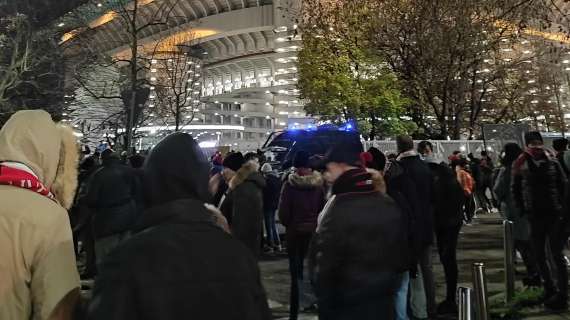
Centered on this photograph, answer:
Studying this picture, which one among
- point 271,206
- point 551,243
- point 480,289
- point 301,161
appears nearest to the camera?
point 480,289

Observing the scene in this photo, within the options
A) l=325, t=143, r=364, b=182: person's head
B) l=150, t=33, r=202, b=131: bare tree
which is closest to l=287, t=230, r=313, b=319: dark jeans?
l=325, t=143, r=364, b=182: person's head

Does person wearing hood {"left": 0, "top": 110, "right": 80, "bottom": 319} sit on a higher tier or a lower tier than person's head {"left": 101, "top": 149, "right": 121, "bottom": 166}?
lower

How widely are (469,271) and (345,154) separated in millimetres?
6210

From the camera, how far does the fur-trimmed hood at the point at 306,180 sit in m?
6.17

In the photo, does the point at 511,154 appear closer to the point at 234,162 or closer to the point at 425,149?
the point at 425,149

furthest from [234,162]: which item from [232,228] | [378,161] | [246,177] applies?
[378,161]

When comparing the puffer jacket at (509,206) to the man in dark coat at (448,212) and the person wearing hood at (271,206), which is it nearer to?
the man in dark coat at (448,212)

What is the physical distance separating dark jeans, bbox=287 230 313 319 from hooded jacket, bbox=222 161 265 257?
47cm

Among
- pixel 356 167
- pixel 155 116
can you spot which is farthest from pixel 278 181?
pixel 155 116

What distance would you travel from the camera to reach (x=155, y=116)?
43438mm

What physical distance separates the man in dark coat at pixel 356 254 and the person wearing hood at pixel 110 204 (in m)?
3.54

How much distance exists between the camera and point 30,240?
1850mm

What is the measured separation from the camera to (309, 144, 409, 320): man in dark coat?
3.17 m

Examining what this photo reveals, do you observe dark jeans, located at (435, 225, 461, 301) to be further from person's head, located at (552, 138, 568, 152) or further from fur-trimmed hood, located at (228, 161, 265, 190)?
person's head, located at (552, 138, 568, 152)
